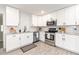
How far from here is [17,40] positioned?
3836 millimetres

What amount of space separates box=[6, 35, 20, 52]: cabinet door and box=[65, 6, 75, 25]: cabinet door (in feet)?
8.50

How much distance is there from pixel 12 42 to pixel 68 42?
2.50m

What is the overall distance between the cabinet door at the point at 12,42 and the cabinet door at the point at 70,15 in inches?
102

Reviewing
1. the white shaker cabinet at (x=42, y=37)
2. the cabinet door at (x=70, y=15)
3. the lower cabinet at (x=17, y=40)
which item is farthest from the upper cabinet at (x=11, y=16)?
the cabinet door at (x=70, y=15)

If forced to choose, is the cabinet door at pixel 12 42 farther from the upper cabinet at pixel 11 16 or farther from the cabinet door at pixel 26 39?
the upper cabinet at pixel 11 16

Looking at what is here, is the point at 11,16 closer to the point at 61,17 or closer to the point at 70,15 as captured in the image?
the point at 61,17

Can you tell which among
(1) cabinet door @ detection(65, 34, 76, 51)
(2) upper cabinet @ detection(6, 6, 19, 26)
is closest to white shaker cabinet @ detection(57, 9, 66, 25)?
(1) cabinet door @ detection(65, 34, 76, 51)

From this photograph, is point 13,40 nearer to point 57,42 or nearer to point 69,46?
point 57,42

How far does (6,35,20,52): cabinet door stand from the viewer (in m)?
3.35

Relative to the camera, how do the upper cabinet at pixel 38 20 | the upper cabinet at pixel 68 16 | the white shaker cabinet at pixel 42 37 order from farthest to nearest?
the upper cabinet at pixel 38 20
the white shaker cabinet at pixel 42 37
the upper cabinet at pixel 68 16

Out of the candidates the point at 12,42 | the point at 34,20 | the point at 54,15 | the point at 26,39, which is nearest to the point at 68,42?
the point at 54,15

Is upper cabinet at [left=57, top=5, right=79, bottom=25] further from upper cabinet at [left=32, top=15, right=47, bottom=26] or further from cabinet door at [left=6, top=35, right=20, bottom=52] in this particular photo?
cabinet door at [left=6, top=35, right=20, bottom=52]

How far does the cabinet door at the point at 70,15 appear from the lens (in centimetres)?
362
